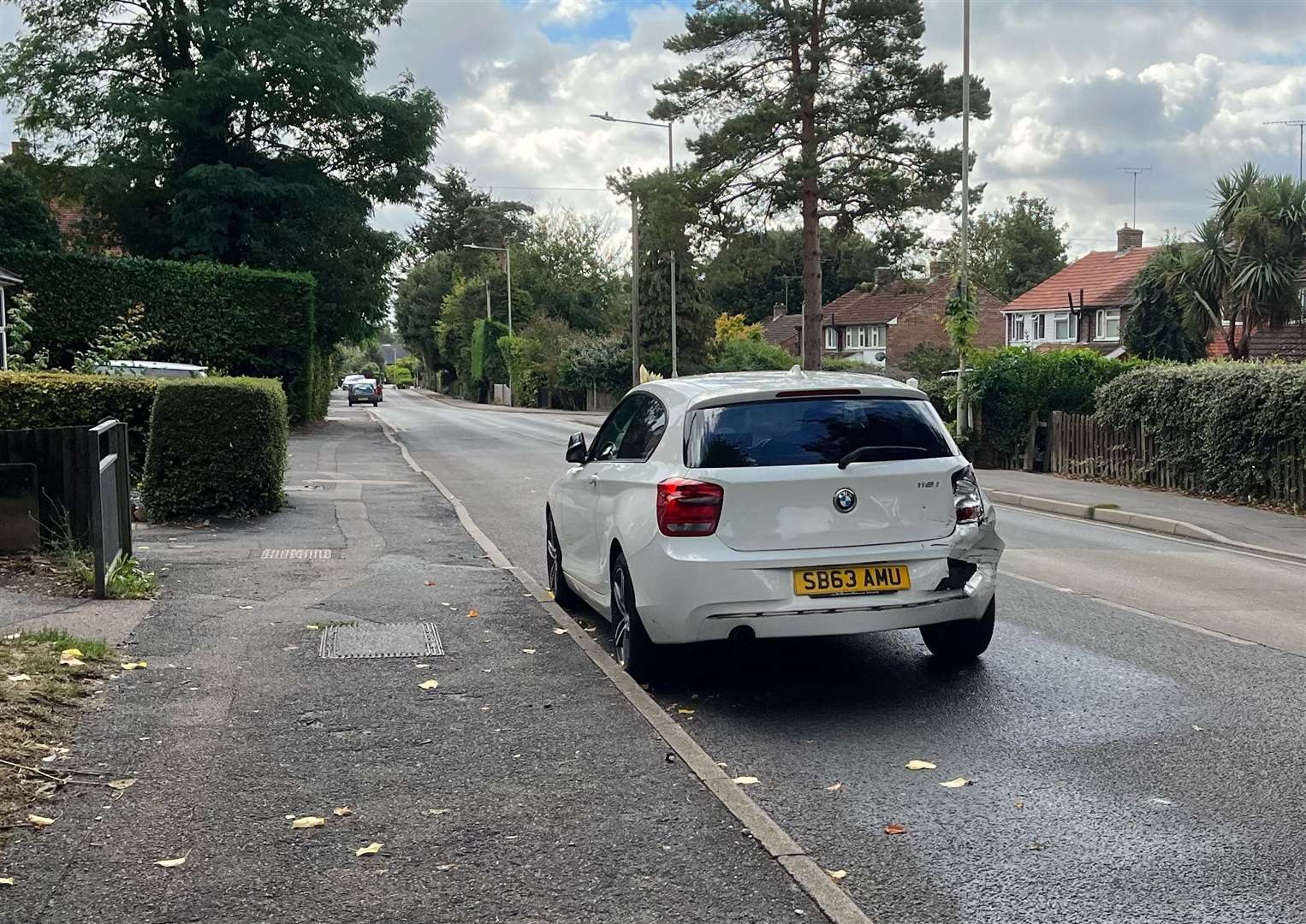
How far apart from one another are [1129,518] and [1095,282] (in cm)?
5352

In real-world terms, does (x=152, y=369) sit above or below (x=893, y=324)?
below

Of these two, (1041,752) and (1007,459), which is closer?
(1041,752)

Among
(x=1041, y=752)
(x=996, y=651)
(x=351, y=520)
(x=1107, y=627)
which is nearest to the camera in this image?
(x=1041, y=752)

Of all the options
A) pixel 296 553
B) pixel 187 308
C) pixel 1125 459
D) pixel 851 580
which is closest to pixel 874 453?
pixel 851 580

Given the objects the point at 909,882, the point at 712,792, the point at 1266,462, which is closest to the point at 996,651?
the point at 712,792

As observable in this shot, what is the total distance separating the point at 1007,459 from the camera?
24.4m

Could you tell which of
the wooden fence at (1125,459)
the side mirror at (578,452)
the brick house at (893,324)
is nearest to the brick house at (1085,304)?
the brick house at (893,324)

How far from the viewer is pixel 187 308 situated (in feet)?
109

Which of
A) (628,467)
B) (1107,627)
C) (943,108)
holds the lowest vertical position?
(1107,627)

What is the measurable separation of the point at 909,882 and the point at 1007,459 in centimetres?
2104

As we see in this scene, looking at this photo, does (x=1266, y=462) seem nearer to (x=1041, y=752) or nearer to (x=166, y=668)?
(x=1041, y=752)

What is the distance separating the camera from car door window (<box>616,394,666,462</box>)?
732 centimetres

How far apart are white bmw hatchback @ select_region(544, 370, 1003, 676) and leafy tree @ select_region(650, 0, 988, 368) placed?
29608mm

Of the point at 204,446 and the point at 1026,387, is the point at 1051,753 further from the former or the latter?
the point at 1026,387
